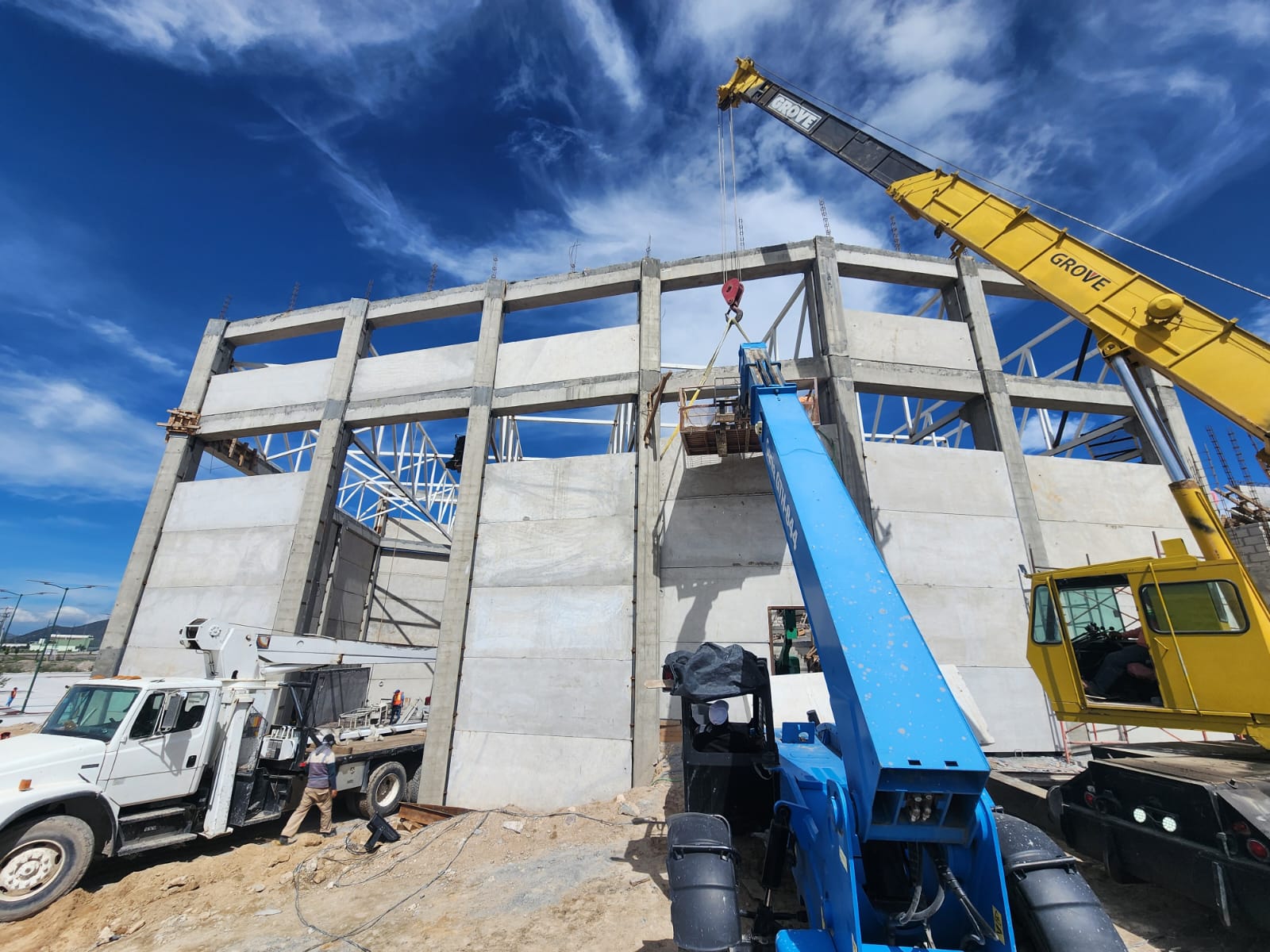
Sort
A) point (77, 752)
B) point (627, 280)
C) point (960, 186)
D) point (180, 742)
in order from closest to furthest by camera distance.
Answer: point (77, 752), point (180, 742), point (960, 186), point (627, 280)

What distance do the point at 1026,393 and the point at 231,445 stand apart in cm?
2469

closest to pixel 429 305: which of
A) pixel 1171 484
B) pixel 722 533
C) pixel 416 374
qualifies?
pixel 416 374

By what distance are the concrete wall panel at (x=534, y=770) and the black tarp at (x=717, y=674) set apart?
8012 mm

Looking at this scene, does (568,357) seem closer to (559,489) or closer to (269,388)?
(559,489)

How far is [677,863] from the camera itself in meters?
3.78

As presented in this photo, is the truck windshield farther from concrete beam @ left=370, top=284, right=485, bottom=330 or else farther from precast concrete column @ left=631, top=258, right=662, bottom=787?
concrete beam @ left=370, top=284, right=485, bottom=330

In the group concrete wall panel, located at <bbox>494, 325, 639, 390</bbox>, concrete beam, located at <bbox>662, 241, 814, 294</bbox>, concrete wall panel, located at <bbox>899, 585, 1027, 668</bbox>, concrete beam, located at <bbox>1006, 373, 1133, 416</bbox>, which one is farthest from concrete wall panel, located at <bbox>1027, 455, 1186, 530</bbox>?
concrete wall panel, located at <bbox>494, 325, 639, 390</bbox>

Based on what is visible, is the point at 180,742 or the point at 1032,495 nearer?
the point at 180,742

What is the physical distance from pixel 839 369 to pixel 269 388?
17.6m

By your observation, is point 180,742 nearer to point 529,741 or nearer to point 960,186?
point 529,741

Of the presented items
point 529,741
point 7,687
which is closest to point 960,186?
point 529,741

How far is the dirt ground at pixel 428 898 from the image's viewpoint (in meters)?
5.55

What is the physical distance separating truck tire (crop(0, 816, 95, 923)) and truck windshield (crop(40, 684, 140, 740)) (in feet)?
4.23

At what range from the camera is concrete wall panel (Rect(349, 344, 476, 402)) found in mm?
17109
